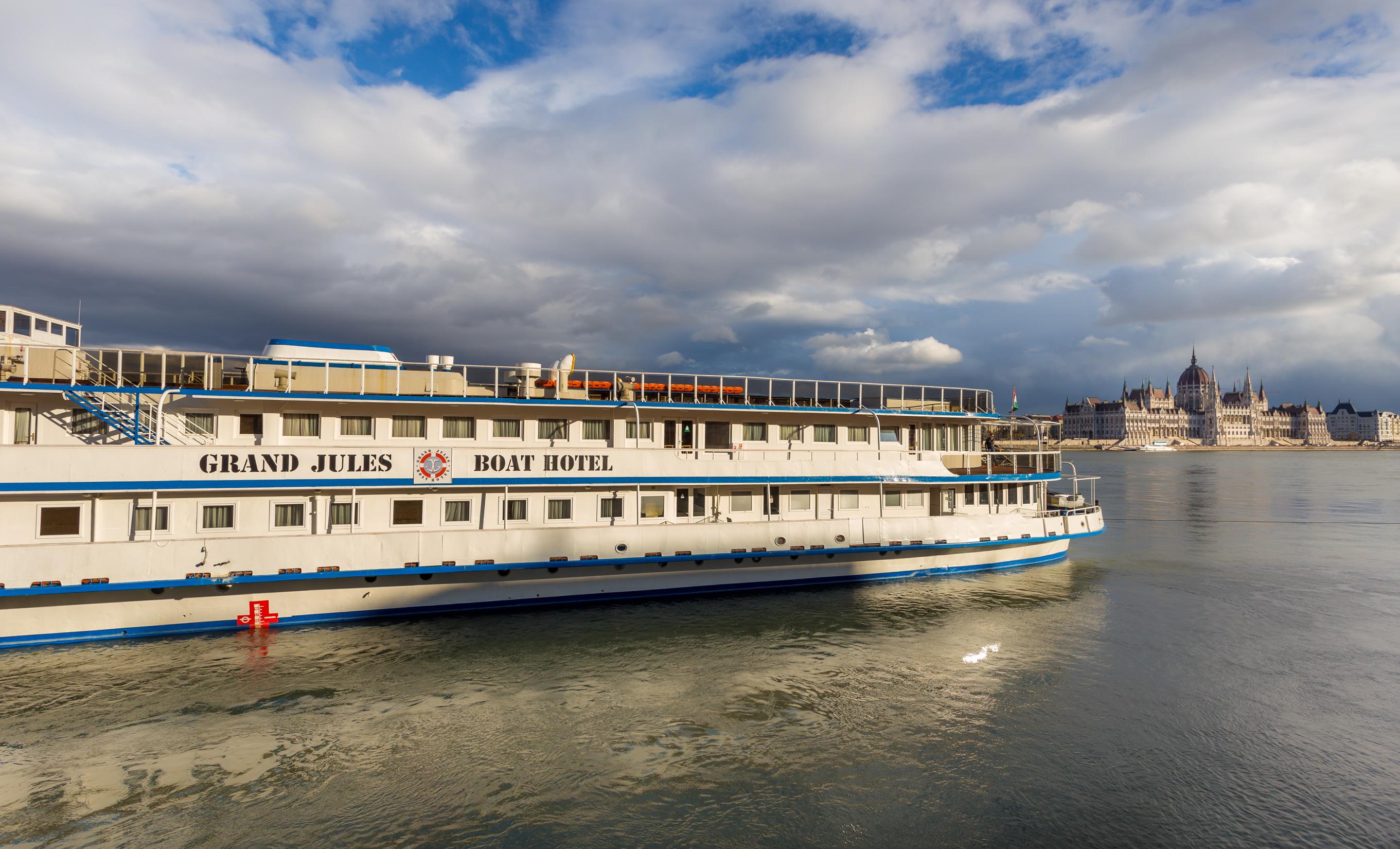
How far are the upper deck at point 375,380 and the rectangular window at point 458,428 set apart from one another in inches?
33.4

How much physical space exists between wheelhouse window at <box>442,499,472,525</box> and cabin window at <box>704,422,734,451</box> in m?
8.16

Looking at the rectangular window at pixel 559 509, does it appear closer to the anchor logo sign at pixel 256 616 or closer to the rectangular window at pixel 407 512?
the rectangular window at pixel 407 512

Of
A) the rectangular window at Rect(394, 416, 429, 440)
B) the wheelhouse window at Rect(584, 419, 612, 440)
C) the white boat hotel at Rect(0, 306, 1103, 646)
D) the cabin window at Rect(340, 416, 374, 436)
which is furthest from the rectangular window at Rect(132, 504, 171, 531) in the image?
the wheelhouse window at Rect(584, 419, 612, 440)

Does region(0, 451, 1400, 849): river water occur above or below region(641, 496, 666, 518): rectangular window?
below

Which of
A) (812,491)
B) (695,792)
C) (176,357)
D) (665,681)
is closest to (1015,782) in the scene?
(695,792)

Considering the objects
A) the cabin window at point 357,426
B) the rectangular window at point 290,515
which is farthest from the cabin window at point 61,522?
the cabin window at point 357,426

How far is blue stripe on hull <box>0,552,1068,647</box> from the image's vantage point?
52.0ft

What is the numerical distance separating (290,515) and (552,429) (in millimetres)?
7547

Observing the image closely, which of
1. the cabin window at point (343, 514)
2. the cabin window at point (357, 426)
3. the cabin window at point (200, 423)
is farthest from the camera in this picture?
the cabin window at point (357, 426)

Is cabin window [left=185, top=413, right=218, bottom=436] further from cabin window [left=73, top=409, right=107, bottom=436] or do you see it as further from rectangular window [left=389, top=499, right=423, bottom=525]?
rectangular window [left=389, top=499, right=423, bottom=525]

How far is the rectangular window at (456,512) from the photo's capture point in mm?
19578

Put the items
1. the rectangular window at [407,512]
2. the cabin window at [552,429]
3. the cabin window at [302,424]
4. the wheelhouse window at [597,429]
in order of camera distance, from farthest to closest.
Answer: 1. the wheelhouse window at [597,429]
2. the cabin window at [552,429]
3. the rectangular window at [407,512]
4. the cabin window at [302,424]

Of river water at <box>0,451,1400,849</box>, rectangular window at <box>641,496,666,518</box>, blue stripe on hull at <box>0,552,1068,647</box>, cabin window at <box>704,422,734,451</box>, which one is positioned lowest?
river water at <box>0,451,1400,849</box>

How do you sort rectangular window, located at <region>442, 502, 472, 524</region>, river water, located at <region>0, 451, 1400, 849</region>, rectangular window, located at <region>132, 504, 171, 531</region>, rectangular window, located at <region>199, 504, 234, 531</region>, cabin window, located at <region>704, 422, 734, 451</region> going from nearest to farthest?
river water, located at <region>0, 451, 1400, 849</region> < rectangular window, located at <region>132, 504, 171, 531</region> < rectangular window, located at <region>199, 504, 234, 531</region> < rectangular window, located at <region>442, 502, 472, 524</region> < cabin window, located at <region>704, 422, 734, 451</region>
